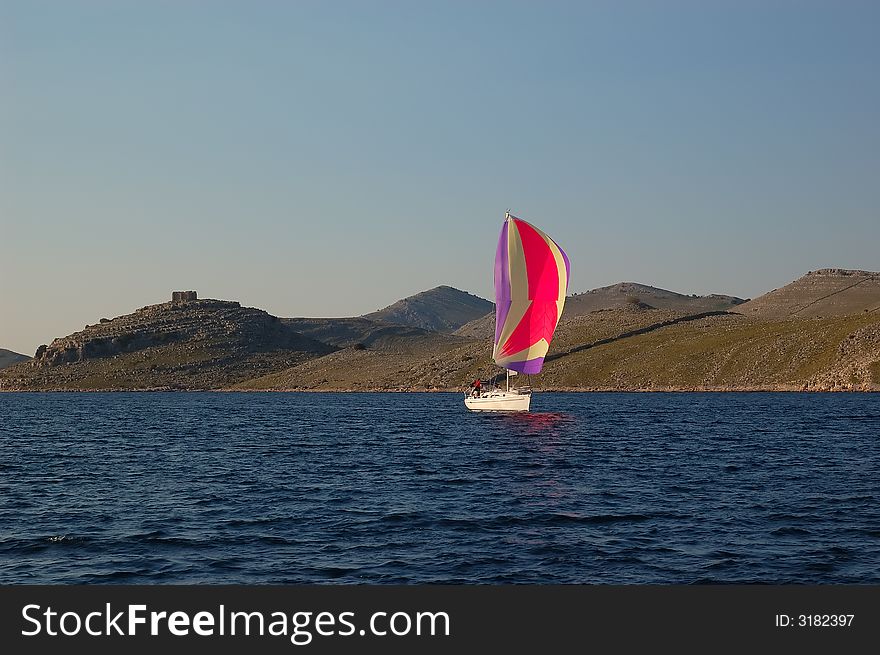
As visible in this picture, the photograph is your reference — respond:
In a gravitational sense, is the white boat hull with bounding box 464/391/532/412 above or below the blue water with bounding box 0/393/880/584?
above

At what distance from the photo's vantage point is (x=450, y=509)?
39.2 m

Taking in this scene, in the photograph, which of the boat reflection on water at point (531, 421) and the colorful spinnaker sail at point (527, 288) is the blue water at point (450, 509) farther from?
the colorful spinnaker sail at point (527, 288)

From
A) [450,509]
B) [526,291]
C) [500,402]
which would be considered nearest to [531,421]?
[526,291]

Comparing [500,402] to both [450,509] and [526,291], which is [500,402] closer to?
[526,291]

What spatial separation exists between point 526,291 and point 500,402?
1895 cm

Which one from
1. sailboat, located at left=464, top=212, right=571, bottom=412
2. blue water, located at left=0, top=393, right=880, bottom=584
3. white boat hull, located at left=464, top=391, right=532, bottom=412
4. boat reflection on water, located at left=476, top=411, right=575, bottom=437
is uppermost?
sailboat, located at left=464, top=212, right=571, bottom=412

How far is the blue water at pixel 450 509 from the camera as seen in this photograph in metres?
28.5

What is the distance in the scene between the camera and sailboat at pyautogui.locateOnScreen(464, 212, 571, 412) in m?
100

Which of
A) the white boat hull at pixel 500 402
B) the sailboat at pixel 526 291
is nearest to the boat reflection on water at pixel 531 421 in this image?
the white boat hull at pixel 500 402

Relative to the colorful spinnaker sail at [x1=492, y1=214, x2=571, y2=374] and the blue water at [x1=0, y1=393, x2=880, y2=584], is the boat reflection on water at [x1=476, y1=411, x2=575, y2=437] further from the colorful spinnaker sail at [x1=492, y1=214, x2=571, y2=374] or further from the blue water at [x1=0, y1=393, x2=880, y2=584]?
the colorful spinnaker sail at [x1=492, y1=214, x2=571, y2=374]

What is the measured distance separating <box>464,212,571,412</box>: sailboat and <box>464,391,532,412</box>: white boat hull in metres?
8.99

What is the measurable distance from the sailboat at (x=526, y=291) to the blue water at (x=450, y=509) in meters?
23.5

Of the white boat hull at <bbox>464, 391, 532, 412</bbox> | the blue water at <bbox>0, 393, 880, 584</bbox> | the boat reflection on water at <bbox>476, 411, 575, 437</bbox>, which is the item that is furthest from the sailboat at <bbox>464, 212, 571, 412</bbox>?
the blue water at <bbox>0, 393, 880, 584</bbox>

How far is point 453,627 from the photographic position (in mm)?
19484
